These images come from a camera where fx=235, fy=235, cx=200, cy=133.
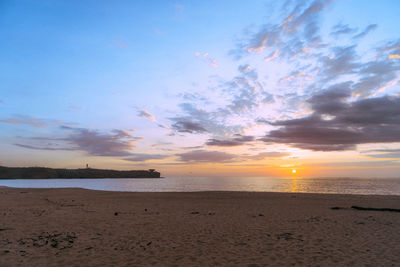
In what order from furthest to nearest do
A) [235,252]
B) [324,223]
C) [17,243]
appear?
[324,223] < [17,243] < [235,252]

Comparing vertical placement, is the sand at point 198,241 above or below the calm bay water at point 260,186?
above

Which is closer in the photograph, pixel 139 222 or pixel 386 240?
pixel 386 240

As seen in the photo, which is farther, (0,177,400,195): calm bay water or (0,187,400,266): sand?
(0,177,400,195): calm bay water

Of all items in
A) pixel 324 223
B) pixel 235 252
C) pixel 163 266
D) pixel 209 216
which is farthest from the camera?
pixel 209 216

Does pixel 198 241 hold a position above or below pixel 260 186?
above

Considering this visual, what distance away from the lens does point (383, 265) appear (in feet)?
23.4

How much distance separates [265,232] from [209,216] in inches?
210

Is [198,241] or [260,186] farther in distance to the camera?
[260,186]

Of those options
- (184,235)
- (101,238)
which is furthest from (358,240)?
(101,238)

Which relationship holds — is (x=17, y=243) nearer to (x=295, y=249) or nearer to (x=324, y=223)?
(x=295, y=249)

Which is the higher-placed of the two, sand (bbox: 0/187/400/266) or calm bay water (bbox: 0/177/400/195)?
sand (bbox: 0/187/400/266)

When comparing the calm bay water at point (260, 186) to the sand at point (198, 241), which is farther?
the calm bay water at point (260, 186)

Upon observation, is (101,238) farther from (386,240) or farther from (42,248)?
(386,240)

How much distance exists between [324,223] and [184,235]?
830cm
